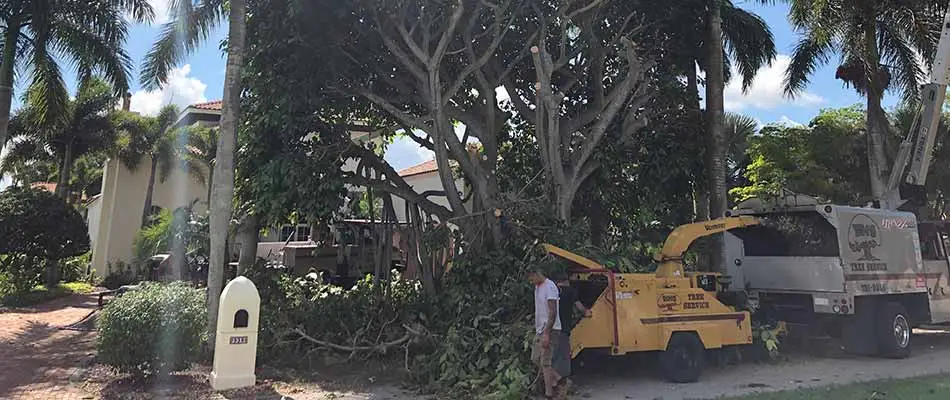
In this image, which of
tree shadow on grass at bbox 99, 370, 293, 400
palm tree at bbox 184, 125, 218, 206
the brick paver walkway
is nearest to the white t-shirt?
tree shadow on grass at bbox 99, 370, 293, 400

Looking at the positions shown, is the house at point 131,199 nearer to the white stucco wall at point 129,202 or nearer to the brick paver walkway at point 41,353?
the white stucco wall at point 129,202

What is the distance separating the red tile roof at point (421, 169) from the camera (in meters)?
33.8

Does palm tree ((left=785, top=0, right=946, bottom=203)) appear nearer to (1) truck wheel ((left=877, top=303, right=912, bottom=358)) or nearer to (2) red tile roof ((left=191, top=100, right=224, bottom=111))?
(1) truck wheel ((left=877, top=303, right=912, bottom=358))

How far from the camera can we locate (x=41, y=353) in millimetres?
11977

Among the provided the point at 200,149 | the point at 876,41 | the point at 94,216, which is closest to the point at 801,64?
the point at 876,41

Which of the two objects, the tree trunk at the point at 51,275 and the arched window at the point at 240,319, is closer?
the arched window at the point at 240,319

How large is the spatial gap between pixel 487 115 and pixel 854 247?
7.55 metres

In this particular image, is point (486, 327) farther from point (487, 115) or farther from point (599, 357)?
point (487, 115)

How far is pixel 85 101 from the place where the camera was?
28312mm

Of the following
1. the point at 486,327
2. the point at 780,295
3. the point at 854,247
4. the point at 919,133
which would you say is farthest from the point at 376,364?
the point at 919,133

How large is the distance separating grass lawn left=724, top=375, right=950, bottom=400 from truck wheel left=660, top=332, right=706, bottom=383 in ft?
4.16

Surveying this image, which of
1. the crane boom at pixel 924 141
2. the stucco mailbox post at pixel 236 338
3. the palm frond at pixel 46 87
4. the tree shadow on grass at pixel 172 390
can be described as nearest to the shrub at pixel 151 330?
the tree shadow on grass at pixel 172 390

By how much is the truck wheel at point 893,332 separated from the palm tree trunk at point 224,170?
11.2m

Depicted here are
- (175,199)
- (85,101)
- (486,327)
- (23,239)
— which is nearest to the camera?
(486,327)
